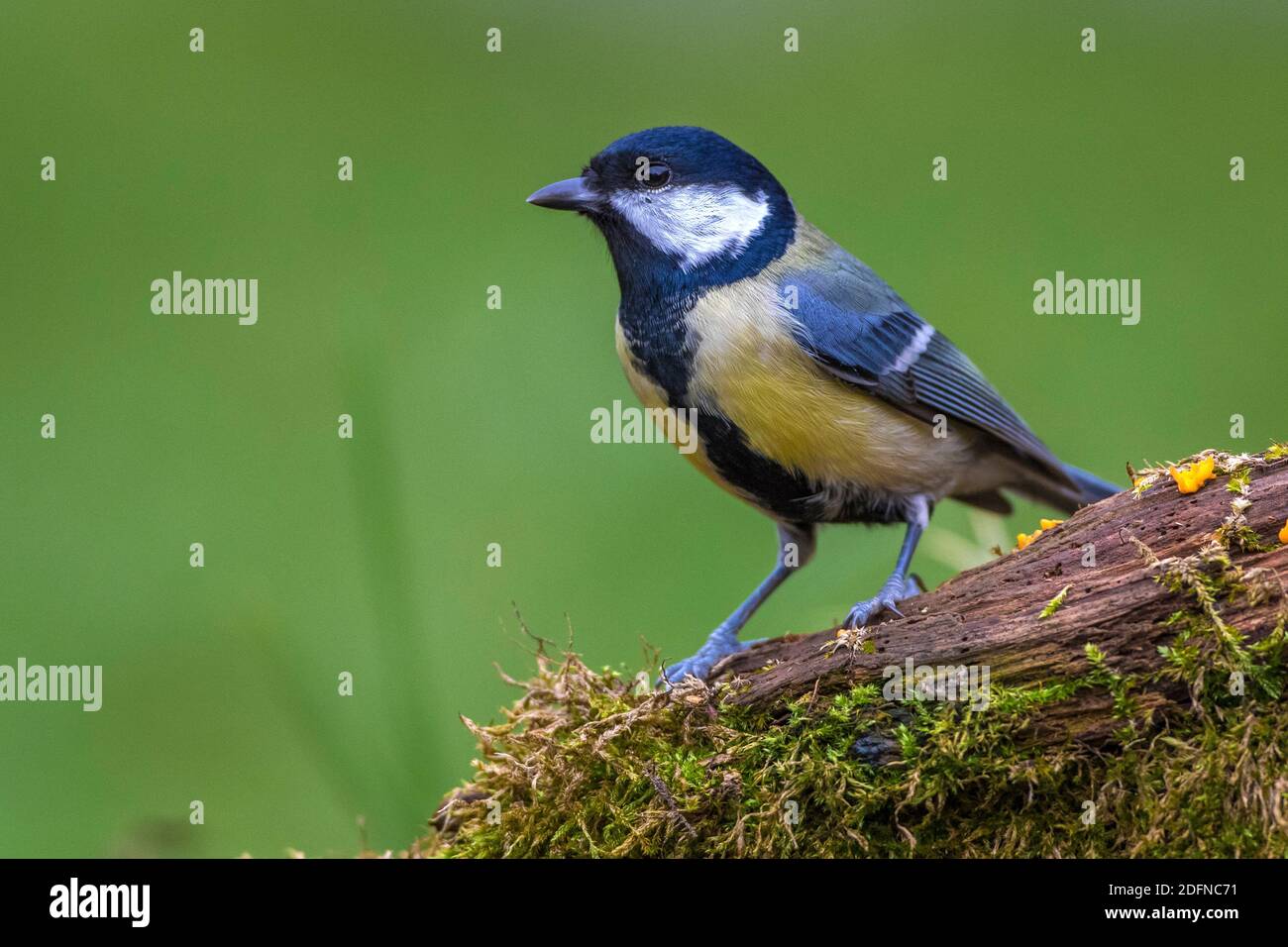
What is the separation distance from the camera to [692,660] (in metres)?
3.22

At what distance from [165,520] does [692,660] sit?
3296 mm

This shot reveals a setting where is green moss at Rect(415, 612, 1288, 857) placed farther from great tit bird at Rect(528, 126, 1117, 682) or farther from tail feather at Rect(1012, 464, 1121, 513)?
tail feather at Rect(1012, 464, 1121, 513)

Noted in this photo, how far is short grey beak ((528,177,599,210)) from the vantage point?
133 inches

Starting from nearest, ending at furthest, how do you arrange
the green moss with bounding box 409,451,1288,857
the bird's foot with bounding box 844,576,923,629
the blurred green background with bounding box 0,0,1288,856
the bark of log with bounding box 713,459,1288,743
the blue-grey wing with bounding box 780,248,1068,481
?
the green moss with bounding box 409,451,1288,857, the bark of log with bounding box 713,459,1288,743, the bird's foot with bounding box 844,576,923,629, the blue-grey wing with bounding box 780,248,1068,481, the blurred green background with bounding box 0,0,1288,856

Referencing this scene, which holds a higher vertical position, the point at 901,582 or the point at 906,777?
the point at 901,582

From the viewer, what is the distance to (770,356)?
10.3 ft

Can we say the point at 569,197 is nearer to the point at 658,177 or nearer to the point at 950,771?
the point at 658,177

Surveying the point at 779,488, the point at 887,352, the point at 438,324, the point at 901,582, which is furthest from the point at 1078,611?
the point at 438,324

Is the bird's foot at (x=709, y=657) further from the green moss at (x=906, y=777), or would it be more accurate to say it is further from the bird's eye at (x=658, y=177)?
the bird's eye at (x=658, y=177)

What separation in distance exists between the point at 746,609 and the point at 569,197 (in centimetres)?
126

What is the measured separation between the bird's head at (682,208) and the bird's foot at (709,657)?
967 millimetres

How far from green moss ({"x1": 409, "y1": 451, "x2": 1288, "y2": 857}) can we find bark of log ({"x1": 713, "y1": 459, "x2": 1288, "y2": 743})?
2 cm

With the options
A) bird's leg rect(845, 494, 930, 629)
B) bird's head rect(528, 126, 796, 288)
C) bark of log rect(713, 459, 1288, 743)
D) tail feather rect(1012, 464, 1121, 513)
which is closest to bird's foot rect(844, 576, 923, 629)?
bird's leg rect(845, 494, 930, 629)
